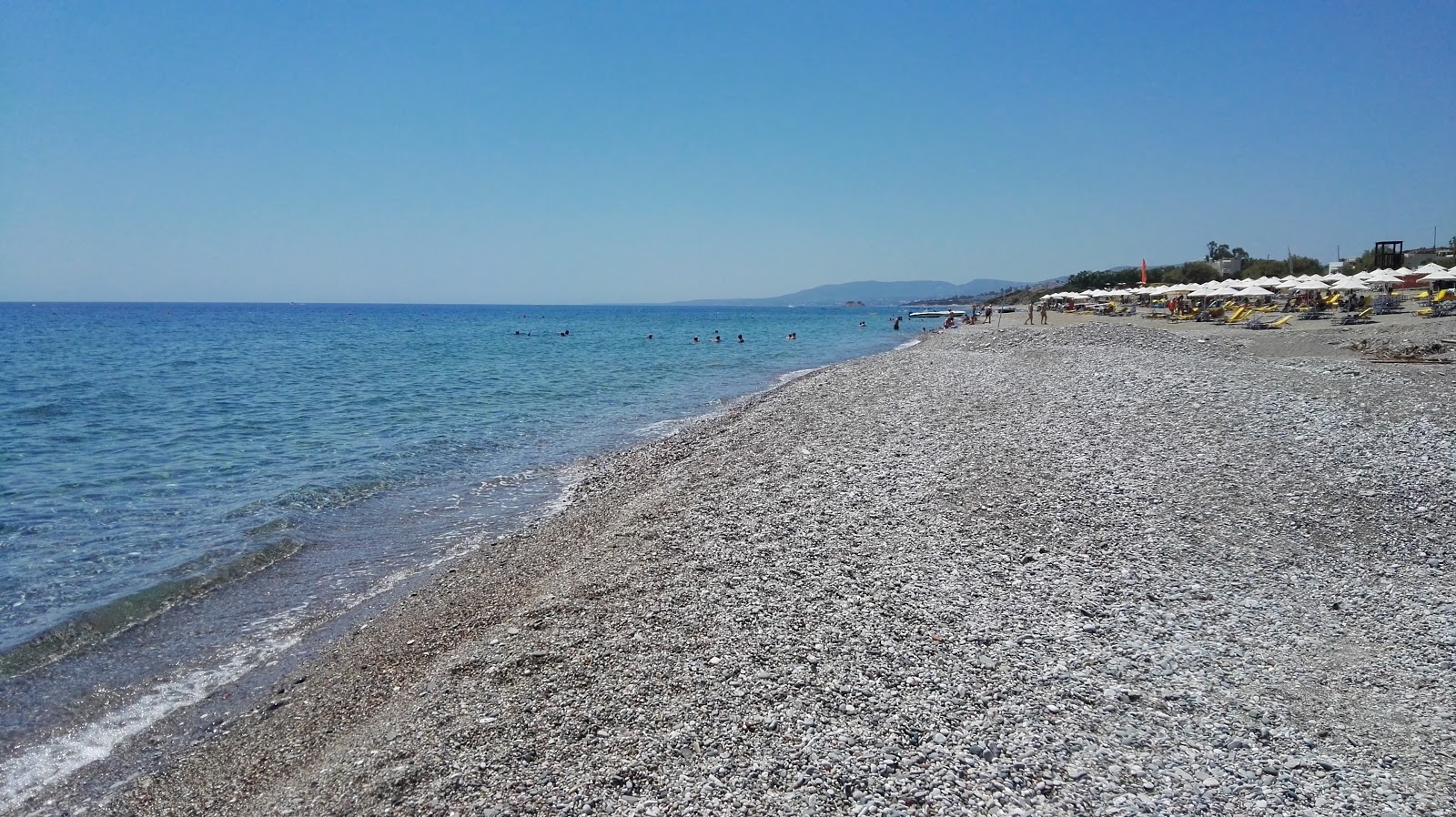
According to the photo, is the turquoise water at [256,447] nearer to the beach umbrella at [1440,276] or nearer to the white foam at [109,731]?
the white foam at [109,731]

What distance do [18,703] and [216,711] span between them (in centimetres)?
198

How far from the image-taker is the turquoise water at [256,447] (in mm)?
11055

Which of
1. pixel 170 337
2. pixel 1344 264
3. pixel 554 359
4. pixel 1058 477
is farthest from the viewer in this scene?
pixel 170 337

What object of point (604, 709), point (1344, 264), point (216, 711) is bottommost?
point (216, 711)

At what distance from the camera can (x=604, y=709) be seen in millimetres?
5625

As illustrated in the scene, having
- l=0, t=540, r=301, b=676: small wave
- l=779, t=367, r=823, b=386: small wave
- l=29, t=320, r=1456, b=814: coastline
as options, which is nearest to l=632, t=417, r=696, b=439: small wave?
l=29, t=320, r=1456, b=814: coastline

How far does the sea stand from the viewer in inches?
303

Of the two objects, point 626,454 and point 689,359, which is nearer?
point 626,454

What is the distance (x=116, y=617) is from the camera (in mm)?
9000

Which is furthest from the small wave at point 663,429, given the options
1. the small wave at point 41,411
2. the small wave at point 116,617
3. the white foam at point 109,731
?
the small wave at point 41,411

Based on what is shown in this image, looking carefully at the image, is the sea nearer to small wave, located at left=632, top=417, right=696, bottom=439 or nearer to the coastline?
small wave, located at left=632, top=417, right=696, bottom=439

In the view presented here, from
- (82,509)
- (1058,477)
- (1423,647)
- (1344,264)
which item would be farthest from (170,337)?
(1344,264)

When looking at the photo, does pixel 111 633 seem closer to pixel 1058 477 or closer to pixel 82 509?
pixel 82 509

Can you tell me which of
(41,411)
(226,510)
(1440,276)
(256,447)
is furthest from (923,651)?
(1440,276)
